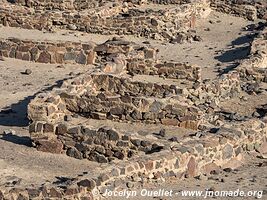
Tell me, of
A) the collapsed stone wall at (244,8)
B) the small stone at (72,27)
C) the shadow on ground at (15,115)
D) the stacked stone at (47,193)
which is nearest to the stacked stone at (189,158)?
the stacked stone at (47,193)

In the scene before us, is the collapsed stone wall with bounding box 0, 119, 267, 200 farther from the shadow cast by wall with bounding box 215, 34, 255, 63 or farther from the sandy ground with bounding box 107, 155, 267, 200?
the shadow cast by wall with bounding box 215, 34, 255, 63

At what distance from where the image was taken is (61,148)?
17953mm

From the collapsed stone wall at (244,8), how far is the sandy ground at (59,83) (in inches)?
18.0

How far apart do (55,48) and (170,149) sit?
33.4 ft

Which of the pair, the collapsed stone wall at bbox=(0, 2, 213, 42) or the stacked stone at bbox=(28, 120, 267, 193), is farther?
the collapsed stone wall at bbox=(0, 2, 213, 42)

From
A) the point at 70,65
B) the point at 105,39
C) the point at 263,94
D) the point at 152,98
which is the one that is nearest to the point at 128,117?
the point at 152,98

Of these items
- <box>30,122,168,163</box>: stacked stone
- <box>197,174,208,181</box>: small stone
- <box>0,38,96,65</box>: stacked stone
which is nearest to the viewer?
<box>197,174,208,181</box>: small stone

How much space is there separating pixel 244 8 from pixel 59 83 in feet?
39.5

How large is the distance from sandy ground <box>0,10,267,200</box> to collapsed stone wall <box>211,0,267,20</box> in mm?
458

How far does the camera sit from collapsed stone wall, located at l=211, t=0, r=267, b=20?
33.1m

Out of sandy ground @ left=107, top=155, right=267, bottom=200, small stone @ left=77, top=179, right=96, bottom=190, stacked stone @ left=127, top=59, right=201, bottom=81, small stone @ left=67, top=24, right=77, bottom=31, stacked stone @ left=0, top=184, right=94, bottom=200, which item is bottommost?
small stone @ left=67, top=24, right=77, bottom=31

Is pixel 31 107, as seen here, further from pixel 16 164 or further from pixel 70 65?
pixel 70 65

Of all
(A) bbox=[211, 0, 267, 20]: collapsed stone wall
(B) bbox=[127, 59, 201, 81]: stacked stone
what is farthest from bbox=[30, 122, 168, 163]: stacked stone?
(A) bbox=[211, 0, 267, 20]: collapsed stone wall

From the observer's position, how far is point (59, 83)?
23.1 m
